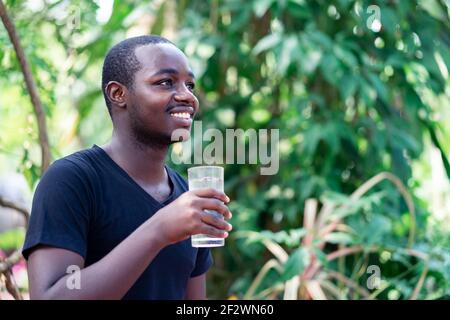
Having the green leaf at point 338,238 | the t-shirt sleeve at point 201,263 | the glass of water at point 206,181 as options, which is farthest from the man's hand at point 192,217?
the green leaf at point 338,238

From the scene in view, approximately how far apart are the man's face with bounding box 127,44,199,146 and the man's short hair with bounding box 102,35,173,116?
0.02m

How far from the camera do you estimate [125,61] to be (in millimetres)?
1920

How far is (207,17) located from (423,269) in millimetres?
2152

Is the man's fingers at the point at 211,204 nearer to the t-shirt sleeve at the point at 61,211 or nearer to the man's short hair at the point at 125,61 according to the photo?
the t-shirt sleeve at the point at 61,211

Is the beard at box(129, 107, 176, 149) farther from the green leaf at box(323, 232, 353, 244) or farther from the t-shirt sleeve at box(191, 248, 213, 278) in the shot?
the green leaf at box(323, 232, 353, 244)

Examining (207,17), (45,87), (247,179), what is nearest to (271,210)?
(247,179)

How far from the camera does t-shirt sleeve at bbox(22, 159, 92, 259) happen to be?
163cm

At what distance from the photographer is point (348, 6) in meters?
4.05

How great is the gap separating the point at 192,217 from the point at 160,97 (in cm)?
40

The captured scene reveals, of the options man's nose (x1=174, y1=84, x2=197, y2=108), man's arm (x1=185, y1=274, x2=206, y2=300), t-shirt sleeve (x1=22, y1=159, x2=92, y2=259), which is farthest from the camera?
man's arm (x1=185, y1=274, x2=206, y2=300)

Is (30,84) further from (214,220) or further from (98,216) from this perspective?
(214,220)

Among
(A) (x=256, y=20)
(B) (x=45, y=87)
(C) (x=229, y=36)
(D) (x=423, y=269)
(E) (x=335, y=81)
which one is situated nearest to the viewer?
(B) (x=45, y=87)

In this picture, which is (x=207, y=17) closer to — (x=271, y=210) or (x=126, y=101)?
(x=271, y=210)

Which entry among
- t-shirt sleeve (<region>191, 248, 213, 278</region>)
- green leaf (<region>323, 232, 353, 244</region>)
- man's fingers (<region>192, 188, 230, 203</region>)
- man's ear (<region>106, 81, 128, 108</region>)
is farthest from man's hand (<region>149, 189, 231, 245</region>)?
green leaf (<region>323, 232, 353, 244</region>)
